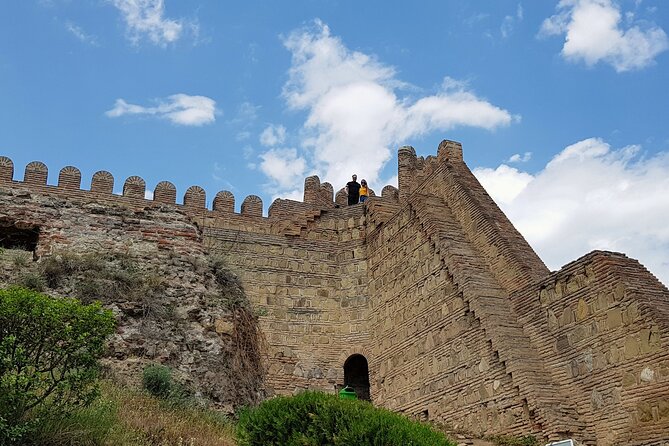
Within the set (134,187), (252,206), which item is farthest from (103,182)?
(252,206)

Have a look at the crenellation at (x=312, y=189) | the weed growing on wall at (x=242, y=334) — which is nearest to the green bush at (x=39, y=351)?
the weed growing on wall at (x=242, y=334)

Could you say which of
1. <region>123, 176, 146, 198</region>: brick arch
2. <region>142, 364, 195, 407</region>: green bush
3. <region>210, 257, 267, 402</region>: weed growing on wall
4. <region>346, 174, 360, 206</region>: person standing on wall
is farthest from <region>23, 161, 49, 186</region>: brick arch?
<region>142, 364, 195, 407</region>: green bush

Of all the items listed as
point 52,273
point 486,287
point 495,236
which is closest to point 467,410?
point 486,287

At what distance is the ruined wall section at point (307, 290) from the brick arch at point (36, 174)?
500 cm

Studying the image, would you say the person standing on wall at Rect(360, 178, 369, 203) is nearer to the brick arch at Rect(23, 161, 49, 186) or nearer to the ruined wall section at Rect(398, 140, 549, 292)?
the ruined wall section at Rect(398, 140, 549, 292)

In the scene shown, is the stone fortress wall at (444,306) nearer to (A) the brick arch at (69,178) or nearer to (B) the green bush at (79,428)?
(A) the brick arch at (69,178)

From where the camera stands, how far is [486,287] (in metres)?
14.9

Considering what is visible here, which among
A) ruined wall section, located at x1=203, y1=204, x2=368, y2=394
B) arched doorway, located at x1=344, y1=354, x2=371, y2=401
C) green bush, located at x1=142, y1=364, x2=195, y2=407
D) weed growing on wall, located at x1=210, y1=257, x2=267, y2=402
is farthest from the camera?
arched doorway, located at x1=344, y1=354, x2=371, y2=401

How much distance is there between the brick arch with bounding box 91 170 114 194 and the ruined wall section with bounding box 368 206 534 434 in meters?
7.58

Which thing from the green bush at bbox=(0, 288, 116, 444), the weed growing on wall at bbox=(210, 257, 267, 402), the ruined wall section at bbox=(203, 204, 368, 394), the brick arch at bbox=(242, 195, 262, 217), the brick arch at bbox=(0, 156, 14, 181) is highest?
the brick arch at bbox=(0, 156, 14, 181)

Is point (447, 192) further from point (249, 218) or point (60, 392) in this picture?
point (60, 392)

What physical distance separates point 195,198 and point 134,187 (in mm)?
1714

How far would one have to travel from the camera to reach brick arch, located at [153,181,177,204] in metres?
22.3

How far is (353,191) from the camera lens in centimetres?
2509
